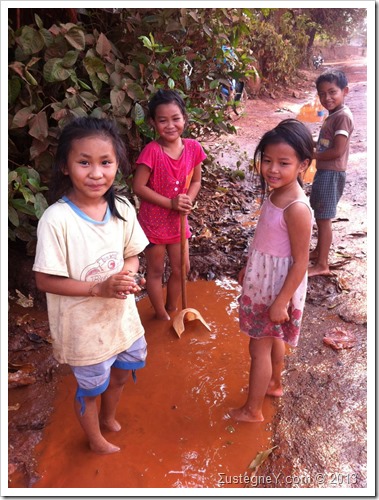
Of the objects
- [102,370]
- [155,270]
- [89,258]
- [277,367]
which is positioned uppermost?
[89,258]

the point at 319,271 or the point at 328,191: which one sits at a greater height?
the point at 328,191

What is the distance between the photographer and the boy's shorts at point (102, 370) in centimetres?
174

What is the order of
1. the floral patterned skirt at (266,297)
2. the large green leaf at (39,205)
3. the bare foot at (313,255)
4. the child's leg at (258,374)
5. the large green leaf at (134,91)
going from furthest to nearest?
the bare foot at (313,255)
the large green leaf at (134,91)
the large green leaf at (39,205)
the child's leg at (258,374)
the floral patterned skirt at (266,297)

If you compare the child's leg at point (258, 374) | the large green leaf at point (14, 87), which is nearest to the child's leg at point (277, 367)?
the child's leg at point (258, 374)

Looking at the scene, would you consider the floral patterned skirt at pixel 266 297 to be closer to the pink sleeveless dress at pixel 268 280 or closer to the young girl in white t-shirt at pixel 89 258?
the pink sleeveless dress at pixel 268 280

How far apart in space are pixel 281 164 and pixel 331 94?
169cm

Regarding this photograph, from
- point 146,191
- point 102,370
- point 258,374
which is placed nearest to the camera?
point 102,370

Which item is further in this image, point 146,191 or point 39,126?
point 146,191

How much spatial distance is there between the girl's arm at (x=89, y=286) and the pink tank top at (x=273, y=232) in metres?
0.68

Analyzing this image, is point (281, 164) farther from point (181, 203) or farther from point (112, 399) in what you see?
point (112, 399)

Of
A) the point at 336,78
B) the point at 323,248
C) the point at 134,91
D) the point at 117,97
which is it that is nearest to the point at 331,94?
the point at 336,78

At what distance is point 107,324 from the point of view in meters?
A: 1.74

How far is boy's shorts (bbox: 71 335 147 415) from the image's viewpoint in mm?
1735

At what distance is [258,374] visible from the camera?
6.96 ft
